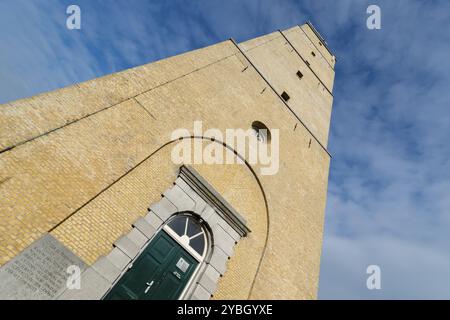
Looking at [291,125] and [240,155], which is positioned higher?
[291,125]

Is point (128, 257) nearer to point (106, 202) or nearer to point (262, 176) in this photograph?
point (106, 202)

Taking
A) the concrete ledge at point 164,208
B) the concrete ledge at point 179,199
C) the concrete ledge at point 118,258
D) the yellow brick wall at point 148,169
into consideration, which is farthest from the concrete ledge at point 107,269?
the concrete ledge at point 179,199

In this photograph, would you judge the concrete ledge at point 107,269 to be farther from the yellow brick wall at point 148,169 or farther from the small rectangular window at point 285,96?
the small rectangular window at point 285,96

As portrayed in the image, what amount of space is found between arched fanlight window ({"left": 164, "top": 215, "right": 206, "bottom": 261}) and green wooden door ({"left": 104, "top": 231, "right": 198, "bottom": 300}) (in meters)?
0.14

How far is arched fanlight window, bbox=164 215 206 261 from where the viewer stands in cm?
755

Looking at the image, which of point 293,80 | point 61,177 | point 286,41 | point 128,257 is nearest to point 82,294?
point 128,257

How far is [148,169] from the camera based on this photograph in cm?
Result: 737

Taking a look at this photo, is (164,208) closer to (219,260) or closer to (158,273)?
(158,273)

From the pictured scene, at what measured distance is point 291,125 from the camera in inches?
488

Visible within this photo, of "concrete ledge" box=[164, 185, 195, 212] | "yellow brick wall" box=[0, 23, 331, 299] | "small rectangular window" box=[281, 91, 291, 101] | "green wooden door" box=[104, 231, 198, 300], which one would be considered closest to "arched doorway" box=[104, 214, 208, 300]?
"green wooden door" box=[104, 231, 198, 300]

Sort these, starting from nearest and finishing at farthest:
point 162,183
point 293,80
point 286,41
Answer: point 162,183
point 293,80
point 286,41

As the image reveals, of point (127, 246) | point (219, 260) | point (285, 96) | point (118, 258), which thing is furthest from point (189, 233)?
point (285, 96)

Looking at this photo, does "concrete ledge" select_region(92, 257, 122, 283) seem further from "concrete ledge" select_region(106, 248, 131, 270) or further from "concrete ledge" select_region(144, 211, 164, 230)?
"concrete ledge" select_region(144, 211, 164, 230)

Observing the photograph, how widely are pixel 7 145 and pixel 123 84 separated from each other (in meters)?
3.04
